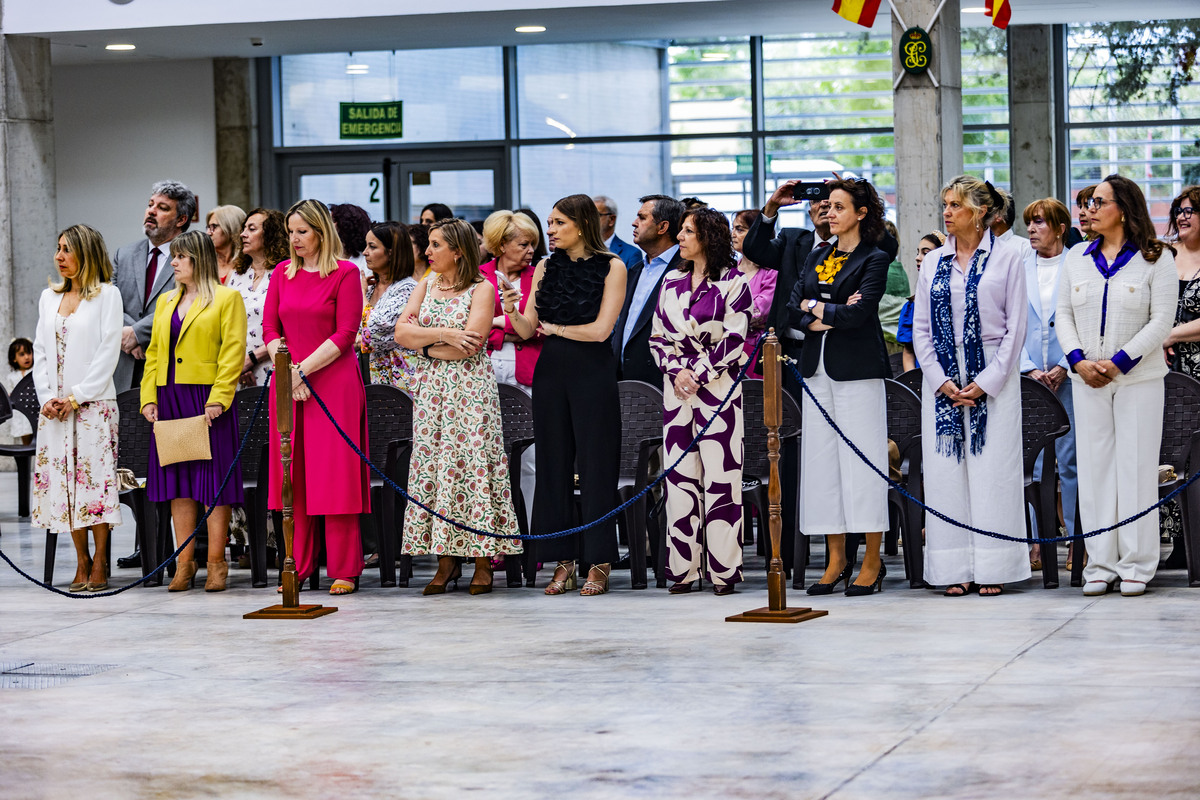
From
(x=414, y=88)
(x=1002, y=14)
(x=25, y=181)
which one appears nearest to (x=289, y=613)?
(x=1002, y=14)

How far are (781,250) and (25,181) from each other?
355 inches

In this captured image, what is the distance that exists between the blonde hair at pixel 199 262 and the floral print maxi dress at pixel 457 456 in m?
1.15

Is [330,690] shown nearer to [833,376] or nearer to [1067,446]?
[833,376]

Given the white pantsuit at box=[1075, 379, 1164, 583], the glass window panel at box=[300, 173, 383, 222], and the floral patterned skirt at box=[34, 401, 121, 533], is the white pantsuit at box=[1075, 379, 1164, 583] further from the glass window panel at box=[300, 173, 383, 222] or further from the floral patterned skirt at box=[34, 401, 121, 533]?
the glass window panel at box=[300, 173, 383, 222]

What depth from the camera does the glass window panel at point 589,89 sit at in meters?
16.2

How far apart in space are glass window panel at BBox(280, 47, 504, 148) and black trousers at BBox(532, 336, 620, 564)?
933 centimetres

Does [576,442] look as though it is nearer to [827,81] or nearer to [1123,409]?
[1123,409]

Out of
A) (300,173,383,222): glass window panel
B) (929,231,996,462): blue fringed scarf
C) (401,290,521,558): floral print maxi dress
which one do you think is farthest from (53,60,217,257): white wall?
(929,231,996,462): blue fringed scarf

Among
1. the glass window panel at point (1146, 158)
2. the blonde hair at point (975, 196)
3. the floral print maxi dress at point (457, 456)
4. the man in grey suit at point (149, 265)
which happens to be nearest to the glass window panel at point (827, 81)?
the glass window panel at point (1146, 158)

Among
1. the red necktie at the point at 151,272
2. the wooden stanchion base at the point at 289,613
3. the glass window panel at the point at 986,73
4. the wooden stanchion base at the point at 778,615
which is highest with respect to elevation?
the glass window panel at the point at 986,73

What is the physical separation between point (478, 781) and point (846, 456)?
11.6ft

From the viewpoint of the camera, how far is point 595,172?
1639 centimetres

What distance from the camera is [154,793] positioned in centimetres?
436

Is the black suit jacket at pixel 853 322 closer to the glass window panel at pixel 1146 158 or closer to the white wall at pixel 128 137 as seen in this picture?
the glass window panel at pixel 1146 158
